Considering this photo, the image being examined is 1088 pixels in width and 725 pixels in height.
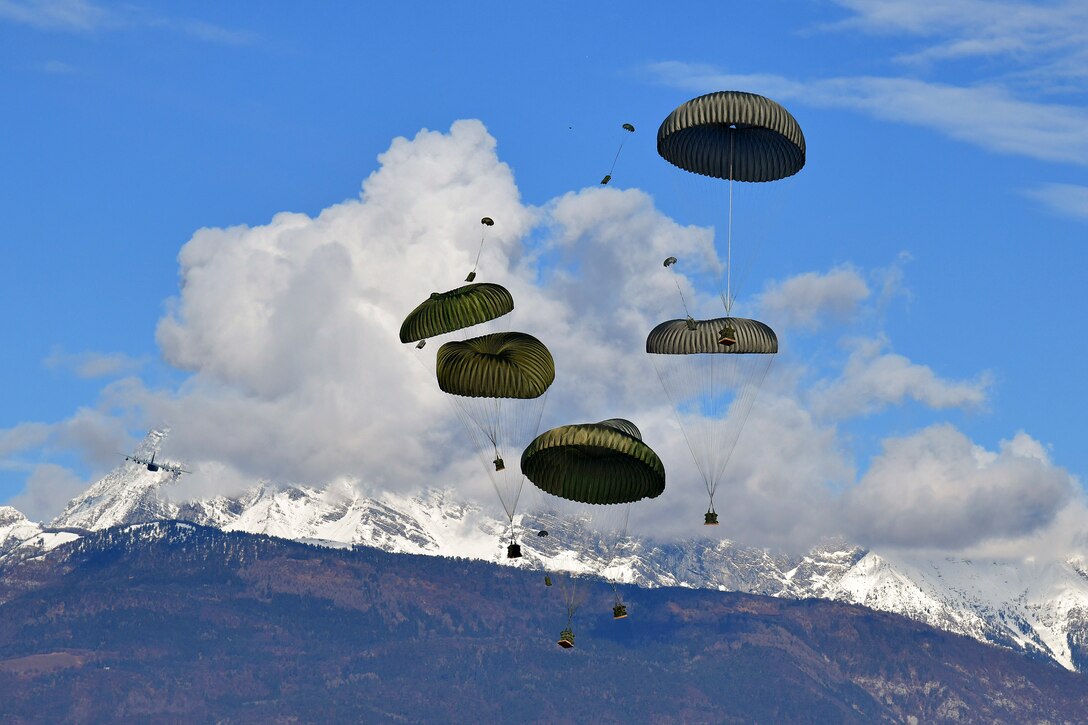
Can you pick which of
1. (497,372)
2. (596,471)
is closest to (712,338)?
(596,471)

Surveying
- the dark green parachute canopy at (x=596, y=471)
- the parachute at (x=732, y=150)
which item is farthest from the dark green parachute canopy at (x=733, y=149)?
the dark green parachute canopy at (x=596, y=471)

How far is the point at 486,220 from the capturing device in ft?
283

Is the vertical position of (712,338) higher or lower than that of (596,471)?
higher

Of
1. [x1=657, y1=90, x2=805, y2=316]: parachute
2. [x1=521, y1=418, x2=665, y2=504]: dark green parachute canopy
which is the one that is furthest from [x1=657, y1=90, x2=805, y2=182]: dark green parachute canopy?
[x1=521, y1=418, x2=665, y2=504]: dark green parachute canopy

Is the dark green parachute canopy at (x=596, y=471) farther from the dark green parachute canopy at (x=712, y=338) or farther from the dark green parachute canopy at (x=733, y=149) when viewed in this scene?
the dark green parachute canopy at (x=733, y=149)

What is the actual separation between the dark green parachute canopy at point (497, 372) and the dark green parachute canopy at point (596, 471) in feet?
10.2

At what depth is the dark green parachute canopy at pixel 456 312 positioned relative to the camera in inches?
3600

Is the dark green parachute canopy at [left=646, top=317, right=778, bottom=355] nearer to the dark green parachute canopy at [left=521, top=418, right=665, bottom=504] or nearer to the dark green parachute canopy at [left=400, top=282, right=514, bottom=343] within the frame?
the dark green parachute canopy at [left=521, top=418, right=665, bottom=504]

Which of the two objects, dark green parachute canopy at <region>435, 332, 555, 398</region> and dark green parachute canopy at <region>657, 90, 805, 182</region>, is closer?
dark green parachute canopy at <region>435, 332, 555, 398</region>

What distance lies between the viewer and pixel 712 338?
9388 cm

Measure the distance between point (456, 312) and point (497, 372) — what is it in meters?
4.30

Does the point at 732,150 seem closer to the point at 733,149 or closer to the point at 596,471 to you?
the point at 733,149

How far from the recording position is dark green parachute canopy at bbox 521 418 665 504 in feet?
294

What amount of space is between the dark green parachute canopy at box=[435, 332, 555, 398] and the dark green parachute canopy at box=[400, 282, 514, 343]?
161cm
